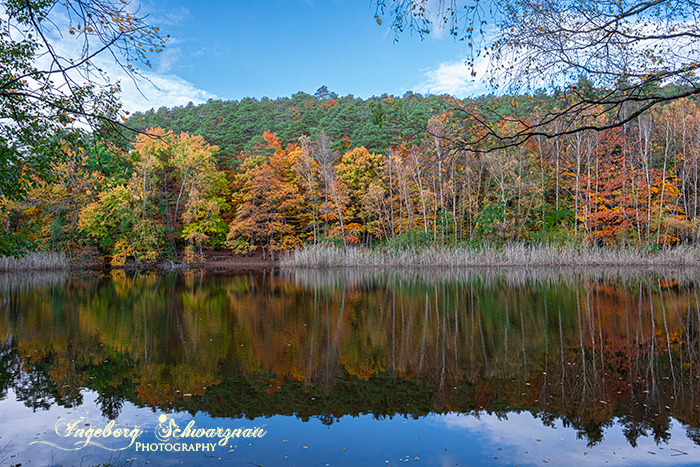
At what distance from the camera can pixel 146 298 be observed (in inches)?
506

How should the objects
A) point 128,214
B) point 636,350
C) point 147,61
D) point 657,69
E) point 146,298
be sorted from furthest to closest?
point 128,214 → point 146,298 → point 636,350 → point 657,69 → point 147,61

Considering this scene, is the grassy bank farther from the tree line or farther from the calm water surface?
the calm water surface

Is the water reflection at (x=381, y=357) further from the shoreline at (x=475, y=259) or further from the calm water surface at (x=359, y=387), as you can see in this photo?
the shoreline at (x=475, y=259)

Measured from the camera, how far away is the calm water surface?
3.35 metres

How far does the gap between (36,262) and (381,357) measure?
87.5 ft

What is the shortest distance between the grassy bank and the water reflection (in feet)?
33.0

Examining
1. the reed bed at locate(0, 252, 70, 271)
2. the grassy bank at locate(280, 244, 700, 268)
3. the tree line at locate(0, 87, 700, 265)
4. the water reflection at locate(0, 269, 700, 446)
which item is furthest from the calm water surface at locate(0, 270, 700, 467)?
the reed bed at locate(0, 252, 70, 271)

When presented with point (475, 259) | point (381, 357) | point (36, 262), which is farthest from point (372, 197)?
point (381, 357)

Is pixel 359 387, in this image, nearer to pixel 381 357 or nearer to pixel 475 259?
pixel 381 357

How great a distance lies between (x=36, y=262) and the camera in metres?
24.6

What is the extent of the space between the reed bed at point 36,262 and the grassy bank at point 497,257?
48.1ft

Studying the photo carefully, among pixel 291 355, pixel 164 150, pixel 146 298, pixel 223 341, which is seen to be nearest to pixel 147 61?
pixel 291 355

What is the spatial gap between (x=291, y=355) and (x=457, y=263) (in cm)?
1719

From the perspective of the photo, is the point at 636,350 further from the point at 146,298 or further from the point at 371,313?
the point at 146,298
